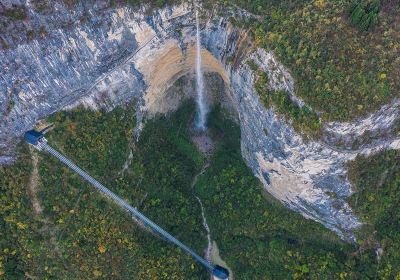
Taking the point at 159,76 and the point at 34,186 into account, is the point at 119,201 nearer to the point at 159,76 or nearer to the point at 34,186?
the point at 34,186

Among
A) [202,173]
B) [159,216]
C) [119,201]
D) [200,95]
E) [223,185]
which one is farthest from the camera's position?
[202,173]

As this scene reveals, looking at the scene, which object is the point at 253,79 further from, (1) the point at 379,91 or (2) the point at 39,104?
(2) the point at 39,104

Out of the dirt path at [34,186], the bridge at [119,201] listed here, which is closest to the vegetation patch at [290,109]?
the bridge at [119,201]

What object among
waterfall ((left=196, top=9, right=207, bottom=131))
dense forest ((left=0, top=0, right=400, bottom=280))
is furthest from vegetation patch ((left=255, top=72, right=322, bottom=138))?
waterfall ((left=196, top=9, right=207, bottom=131))

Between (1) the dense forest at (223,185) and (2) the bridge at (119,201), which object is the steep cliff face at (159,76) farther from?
(2) the bridge at (119,201)

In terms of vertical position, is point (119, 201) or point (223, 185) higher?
point (119, 201)

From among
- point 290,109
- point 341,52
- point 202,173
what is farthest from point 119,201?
point 341,52

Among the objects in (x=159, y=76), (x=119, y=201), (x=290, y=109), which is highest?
(x=290, y=109)

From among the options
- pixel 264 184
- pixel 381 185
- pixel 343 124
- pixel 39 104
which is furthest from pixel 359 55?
pixel 39 104

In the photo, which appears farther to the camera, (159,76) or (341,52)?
(159,76)
